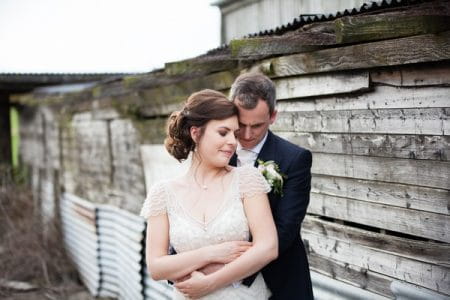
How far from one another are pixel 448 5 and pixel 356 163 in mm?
1235

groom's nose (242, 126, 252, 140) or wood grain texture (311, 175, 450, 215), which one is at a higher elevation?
groom's nose (242, 126, 252, 140)

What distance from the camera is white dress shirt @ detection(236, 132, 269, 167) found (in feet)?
10.7

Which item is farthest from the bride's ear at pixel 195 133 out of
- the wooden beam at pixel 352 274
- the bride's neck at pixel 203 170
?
the wooden beam at pixel 352 274

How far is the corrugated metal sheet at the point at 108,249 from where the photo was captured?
775 centimetres

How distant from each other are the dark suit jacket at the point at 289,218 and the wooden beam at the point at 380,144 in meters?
0.78

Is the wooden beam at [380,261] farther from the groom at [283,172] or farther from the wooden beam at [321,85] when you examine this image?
the wooden beam at [321,85]

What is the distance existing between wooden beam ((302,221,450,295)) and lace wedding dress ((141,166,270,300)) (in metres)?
1.08

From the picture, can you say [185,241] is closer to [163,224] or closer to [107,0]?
[163,224]

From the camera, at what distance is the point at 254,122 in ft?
10.2

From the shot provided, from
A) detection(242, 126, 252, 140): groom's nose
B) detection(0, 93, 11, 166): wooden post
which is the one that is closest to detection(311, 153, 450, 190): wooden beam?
detection(242, 126, 252, 140): groom's nose

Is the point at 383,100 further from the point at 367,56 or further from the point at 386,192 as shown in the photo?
the point at 386,192

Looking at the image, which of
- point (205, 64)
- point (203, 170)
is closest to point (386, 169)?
point (203, 170)

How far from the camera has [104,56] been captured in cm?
2041

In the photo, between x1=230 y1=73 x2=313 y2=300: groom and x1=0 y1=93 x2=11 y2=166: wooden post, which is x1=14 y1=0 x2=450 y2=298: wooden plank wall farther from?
x1=0 y1=93 x2=11 y2=166: wooden post
